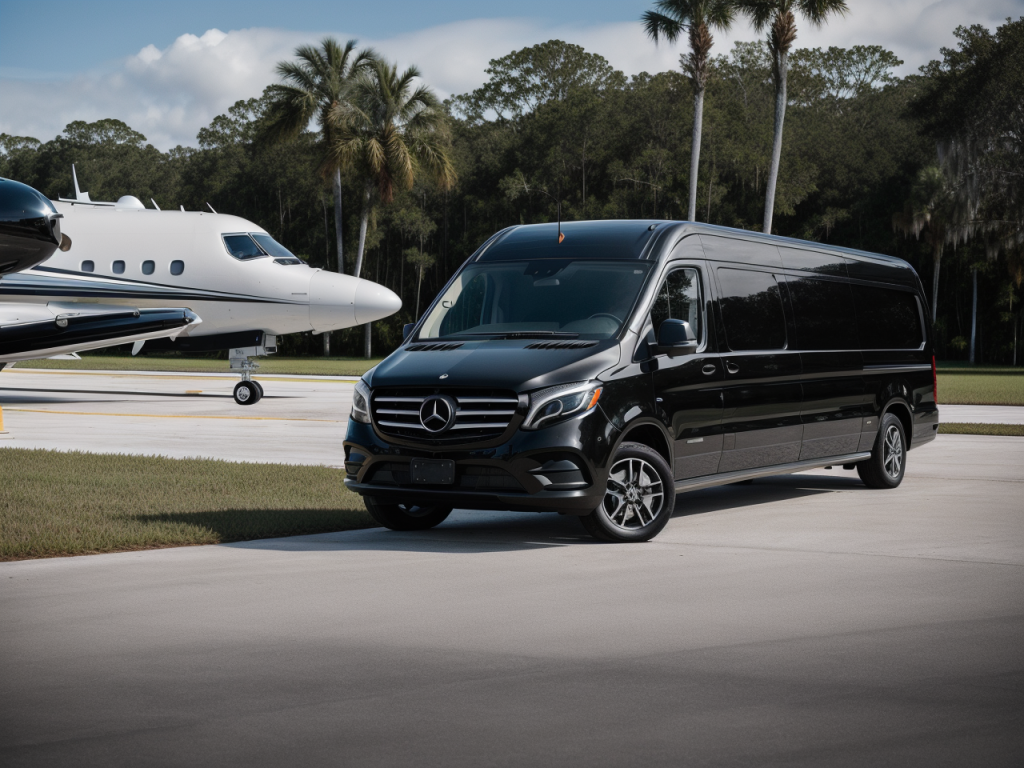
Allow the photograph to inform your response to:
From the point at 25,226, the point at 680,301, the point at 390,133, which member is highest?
the point at 390,133

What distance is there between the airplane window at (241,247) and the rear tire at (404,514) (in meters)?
15.8

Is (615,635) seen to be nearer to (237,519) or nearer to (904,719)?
(904,719)

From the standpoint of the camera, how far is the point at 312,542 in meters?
9.09

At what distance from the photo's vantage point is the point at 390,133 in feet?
180

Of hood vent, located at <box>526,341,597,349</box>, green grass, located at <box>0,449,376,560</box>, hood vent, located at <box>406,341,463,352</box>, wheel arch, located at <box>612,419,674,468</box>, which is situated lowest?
green grass, located at <box>0,449,376,560</box>

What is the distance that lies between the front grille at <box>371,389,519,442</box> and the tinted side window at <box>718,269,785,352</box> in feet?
8.17

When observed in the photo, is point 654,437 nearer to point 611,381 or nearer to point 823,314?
point 611,381

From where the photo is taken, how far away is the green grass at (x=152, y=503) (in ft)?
29.1

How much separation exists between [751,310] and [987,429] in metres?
10.7

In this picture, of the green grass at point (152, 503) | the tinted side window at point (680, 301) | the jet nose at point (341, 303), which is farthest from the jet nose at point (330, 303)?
the tinted side window at point (680, 301)

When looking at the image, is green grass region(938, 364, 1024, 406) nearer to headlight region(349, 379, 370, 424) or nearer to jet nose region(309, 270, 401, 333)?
jet nose region(309, 270, 401, 333)

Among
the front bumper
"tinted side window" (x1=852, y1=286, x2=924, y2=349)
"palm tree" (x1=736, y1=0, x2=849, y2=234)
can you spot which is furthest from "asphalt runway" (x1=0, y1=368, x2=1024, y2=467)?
"palm tree" (x1=736, y1=0, x2=849, y2=234)

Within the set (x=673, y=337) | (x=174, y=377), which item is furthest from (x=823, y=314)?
(x=174, y=377)

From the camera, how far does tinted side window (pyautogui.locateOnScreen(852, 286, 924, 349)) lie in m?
12.4
